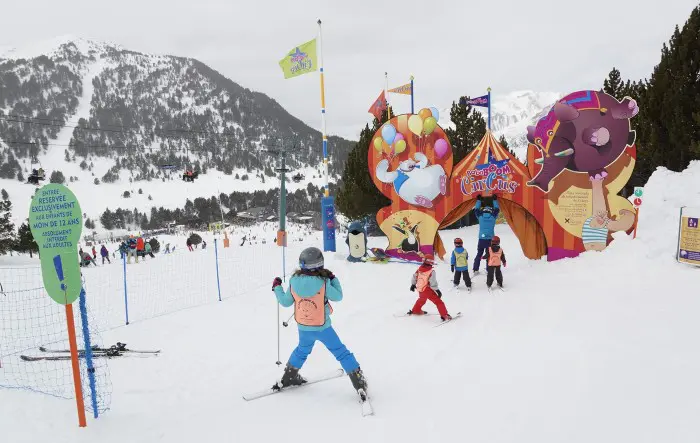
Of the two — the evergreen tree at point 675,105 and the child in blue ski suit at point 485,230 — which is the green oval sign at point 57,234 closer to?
the child in blue ski suit at point 485,230

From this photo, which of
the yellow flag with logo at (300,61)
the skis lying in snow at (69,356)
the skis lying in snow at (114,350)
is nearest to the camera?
the skis lying in snow at (69,356)

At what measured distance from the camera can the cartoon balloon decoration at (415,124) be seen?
39.3 ft

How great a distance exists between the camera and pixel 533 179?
33.9ft

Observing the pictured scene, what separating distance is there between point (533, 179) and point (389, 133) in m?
4.59

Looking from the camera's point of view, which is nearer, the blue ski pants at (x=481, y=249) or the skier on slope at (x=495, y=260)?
the skier on slope at (x=495, y=260)

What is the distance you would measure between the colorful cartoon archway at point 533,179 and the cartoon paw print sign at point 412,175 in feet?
0.10

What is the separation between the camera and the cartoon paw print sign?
11.9 m

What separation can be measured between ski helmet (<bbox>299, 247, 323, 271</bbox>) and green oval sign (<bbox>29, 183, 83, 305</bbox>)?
2.26m

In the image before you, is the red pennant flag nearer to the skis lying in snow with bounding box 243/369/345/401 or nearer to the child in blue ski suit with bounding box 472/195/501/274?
the child in blue ski suit with bounding box 472/195/501/274

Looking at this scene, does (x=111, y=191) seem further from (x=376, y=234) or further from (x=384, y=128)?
(x=384, y=128)

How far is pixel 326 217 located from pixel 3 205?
2876 centimetres

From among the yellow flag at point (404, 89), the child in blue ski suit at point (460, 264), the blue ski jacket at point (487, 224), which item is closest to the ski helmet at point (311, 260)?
the child in blue ski suit at point (460, 264)

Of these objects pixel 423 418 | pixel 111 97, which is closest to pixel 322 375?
pixel 423 418

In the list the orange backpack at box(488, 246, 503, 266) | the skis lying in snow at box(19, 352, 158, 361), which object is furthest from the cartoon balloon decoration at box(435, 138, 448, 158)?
the skis lying in snow at box(19, 352, 158, 361)
